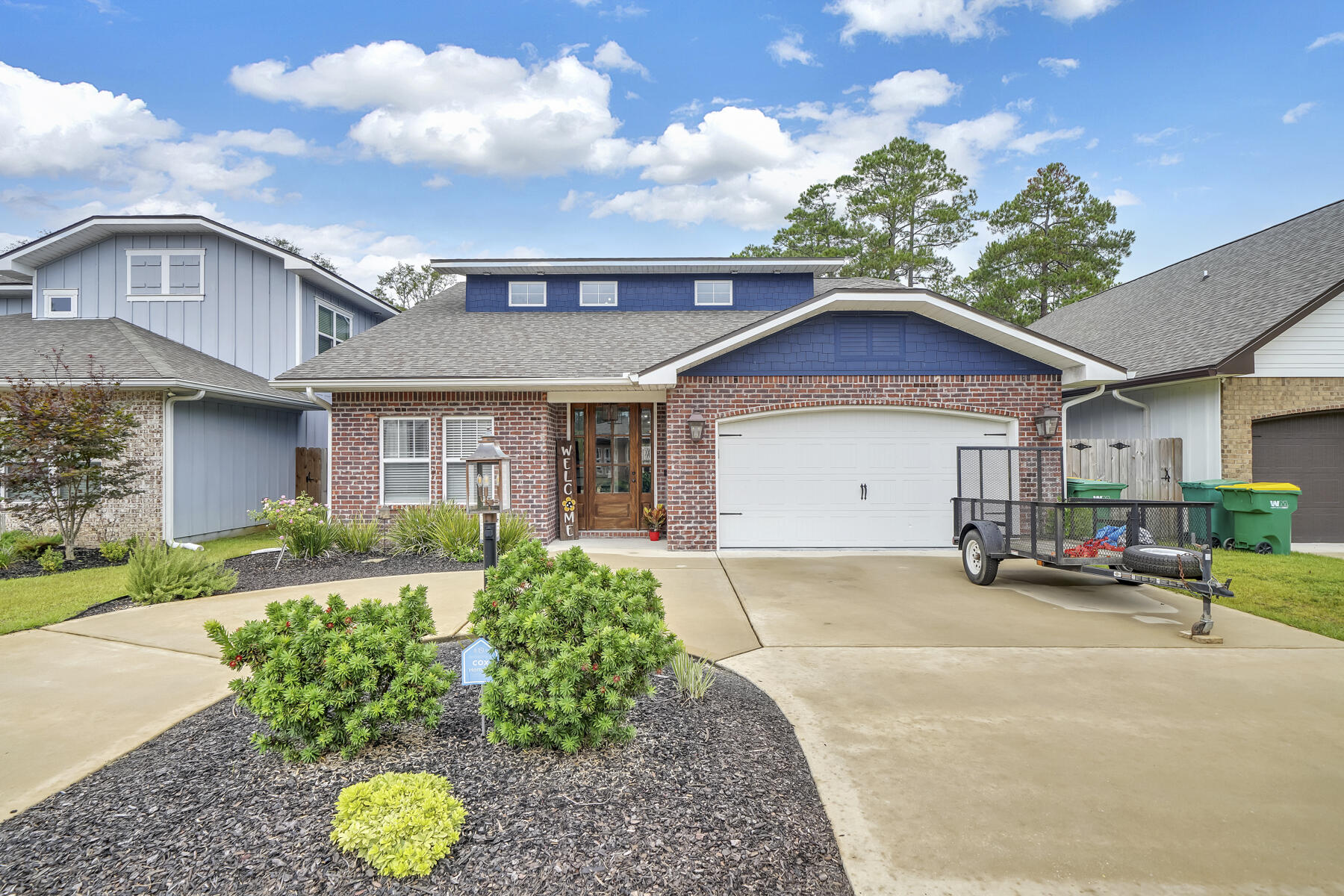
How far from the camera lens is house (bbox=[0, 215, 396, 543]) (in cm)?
1227

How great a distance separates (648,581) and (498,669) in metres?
0.92

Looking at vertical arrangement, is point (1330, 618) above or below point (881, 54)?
below

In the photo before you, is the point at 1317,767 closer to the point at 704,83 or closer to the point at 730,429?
the point at 730,429

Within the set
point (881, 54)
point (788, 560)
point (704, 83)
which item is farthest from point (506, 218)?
point (788, 560)

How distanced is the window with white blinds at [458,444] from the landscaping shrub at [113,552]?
4.62m

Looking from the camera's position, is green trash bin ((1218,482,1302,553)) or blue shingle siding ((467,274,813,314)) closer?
green trash bin ((1218,482,1302,553))

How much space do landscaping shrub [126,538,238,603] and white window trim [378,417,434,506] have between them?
3688 mm

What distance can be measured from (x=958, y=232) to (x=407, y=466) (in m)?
25.4

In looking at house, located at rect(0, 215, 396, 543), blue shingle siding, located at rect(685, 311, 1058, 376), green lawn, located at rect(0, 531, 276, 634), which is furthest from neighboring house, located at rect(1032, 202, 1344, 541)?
house, located at rect(0, 215, 396, 543)

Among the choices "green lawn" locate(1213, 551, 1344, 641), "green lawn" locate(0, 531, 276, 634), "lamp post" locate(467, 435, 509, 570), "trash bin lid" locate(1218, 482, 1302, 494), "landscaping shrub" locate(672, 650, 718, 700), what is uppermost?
"lamp post" locate(467, 435, 509, 570)

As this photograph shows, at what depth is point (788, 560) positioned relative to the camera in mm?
9703

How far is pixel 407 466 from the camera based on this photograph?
11.3m

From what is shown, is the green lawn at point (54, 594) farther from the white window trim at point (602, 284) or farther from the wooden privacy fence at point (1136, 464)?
the wooden privacy fence at point (1136, 464)

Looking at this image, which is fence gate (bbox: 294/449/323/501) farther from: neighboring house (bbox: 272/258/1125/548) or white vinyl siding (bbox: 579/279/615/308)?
white vinyl siding (bbox: 579/279/615/308)
